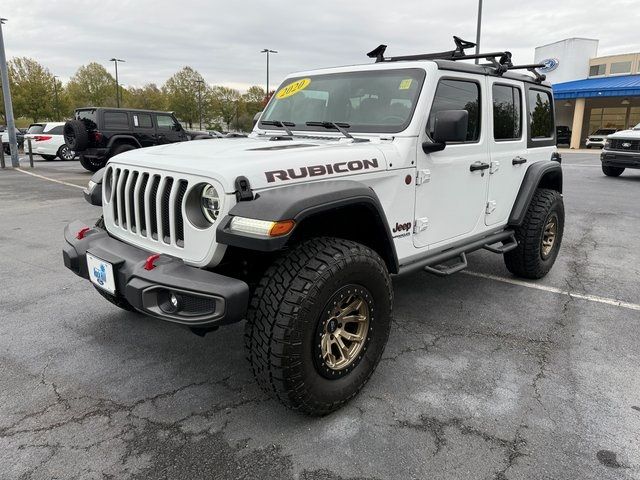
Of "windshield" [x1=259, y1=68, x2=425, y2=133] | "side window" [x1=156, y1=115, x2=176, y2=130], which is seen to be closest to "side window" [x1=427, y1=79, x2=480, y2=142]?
"windshield" [x1=259, y1=68, x2=425, y2=133]

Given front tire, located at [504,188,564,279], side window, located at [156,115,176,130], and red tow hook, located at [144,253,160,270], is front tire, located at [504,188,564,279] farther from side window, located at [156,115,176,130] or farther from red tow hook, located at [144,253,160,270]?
side window, located at [156,115,176,130]

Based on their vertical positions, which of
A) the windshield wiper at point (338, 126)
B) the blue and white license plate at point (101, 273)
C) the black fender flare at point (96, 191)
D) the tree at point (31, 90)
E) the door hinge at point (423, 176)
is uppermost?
the tree at point (31, 90)

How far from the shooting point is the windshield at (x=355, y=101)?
3354 millimetres

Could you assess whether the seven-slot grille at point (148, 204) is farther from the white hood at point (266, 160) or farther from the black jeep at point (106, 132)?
the black jeep at point (106, 132)

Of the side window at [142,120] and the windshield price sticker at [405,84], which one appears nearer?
the windshield price sticker at [405,84]

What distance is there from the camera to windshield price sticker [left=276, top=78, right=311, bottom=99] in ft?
13.1

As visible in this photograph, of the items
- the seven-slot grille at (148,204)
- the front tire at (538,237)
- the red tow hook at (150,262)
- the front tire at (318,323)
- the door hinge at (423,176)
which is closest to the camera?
the front tire at (318,323)

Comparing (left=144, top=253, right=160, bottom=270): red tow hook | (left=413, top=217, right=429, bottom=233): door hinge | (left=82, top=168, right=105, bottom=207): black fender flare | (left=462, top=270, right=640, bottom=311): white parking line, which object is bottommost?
(left=462, top=270, right=640, bottom=311): white parking line

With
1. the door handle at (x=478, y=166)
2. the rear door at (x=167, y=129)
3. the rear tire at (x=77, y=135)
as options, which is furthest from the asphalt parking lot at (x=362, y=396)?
the rear door at (x=167, y=129)

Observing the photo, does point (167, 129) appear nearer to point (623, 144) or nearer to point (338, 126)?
point (338, 126)

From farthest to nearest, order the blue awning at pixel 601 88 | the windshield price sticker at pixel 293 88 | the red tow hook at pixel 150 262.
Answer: the blue awning at pixel 601 88 → the windshield price sticker at pixel 293 88 → the red tow hook at pixel 150 262

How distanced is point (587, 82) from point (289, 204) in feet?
141

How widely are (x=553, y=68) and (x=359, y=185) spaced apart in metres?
45.2

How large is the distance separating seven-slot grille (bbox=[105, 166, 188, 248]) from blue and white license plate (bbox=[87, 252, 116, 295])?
26 cm
